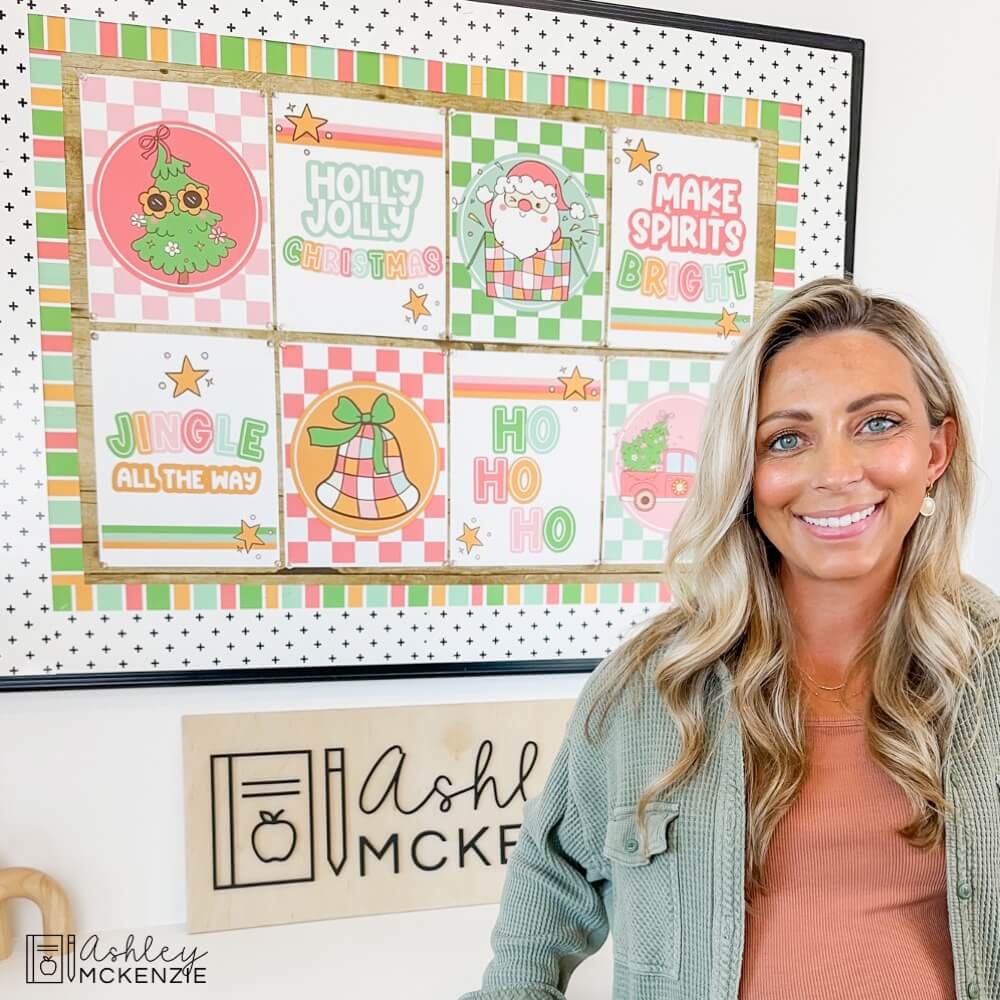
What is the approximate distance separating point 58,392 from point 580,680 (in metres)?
0.90

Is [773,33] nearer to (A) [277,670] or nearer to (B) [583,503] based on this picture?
(B) [583,503]

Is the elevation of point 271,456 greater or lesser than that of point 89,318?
lesser

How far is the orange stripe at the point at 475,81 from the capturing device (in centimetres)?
115

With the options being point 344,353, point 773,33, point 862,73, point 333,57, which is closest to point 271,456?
point 344,353

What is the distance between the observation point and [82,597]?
111 cm

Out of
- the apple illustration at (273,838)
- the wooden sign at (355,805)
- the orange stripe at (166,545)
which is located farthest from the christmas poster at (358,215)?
the apple illustration at (273,838)

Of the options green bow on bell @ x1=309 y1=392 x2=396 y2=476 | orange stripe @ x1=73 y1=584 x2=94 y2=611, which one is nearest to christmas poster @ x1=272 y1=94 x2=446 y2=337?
green bow on bell @ x1=309 y1=392 x2=396 y2=476

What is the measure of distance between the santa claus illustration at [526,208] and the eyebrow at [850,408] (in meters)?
0.53

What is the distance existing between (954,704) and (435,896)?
32.5 inches

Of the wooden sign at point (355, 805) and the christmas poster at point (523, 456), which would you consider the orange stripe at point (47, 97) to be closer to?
the christmas poster at point (523, 456)

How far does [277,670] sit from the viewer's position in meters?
1.16

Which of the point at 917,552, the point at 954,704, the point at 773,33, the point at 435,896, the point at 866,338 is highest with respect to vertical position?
the point at 773,33

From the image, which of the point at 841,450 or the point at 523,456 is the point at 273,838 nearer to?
the point at 523,456

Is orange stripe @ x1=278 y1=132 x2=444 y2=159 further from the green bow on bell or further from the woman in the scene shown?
the woman
